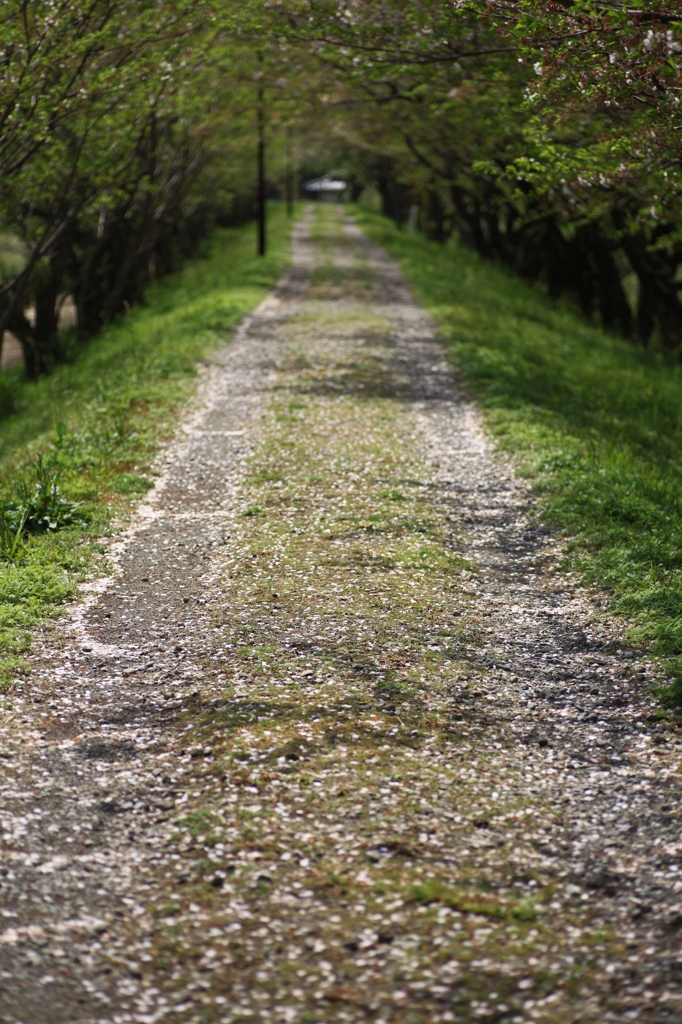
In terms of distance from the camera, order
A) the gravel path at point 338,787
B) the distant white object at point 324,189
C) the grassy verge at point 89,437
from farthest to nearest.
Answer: the distant white object at point 324,189 → the grassy verge at point 89,437 → the gravel path at point 338,787

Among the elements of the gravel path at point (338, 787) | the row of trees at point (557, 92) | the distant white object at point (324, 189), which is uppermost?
the distant white object at point (324, 189)

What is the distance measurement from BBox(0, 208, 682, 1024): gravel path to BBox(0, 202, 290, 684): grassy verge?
1.36 ft

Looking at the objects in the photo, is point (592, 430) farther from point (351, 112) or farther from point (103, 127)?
point (351, 112)

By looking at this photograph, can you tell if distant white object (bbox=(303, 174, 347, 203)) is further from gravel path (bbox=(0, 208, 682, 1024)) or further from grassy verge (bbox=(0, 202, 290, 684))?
gravel path (bbox=(0, 208, 682, 1024))

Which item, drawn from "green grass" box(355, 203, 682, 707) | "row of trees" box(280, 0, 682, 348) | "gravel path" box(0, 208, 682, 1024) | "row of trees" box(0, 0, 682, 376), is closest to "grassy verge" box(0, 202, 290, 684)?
"gravel path" box(0, 208, 682, 1024)

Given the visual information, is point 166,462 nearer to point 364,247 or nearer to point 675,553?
point 675,553

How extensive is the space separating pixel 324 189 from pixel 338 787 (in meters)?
137

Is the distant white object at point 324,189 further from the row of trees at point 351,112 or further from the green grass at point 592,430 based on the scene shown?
the green grass at point 592,430

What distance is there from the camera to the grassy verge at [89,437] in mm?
8844

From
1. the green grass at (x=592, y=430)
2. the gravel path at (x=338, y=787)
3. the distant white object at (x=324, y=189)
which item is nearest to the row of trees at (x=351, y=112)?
the green grass at (x=592, y=430)

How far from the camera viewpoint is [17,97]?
14.4 m

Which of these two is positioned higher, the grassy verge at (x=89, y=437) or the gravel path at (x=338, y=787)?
the grassy verge at (x=89, y=437)

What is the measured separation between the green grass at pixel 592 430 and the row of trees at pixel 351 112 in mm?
2615

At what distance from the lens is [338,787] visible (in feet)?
19.4
